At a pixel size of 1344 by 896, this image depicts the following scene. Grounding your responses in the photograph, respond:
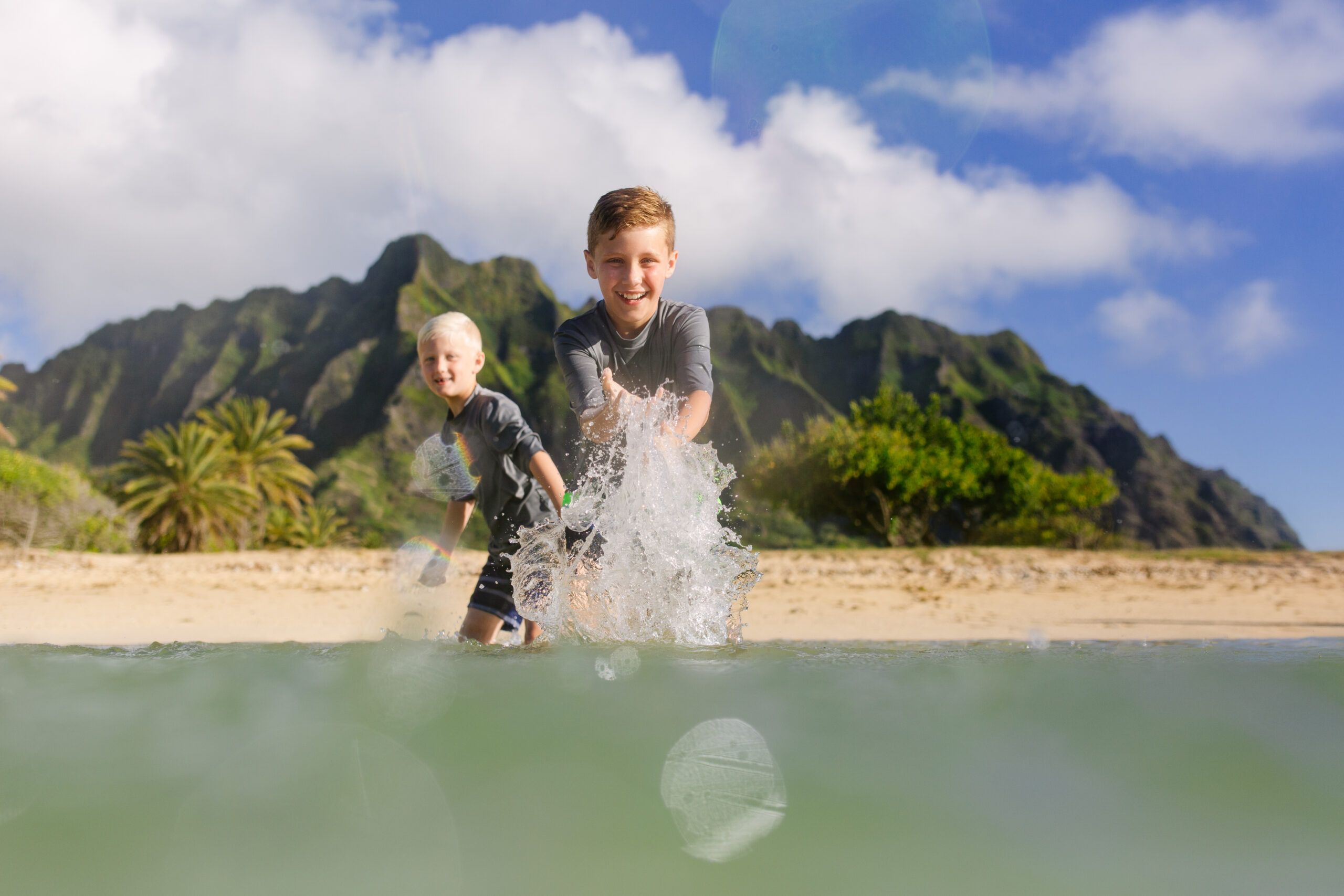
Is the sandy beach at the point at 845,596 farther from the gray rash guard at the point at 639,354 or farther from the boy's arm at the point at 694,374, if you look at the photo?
the boy's arm at the point at 694,374

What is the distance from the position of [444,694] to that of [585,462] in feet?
3.98

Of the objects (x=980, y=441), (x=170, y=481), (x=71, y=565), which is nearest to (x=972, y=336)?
(x=980, y=441)

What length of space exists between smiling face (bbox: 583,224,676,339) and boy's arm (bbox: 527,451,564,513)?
602 millimetres

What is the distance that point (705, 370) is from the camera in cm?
305

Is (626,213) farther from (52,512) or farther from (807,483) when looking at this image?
(52,512)

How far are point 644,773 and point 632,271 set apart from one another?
176cm

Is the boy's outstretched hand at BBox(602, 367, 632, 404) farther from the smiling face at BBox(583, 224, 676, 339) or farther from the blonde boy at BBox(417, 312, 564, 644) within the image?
the blonde boy at BBox(417, 312, 564, 644)

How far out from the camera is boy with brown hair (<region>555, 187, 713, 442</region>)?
9.61ft

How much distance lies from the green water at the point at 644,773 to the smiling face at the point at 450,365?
143 centimetres

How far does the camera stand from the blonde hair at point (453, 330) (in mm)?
3496

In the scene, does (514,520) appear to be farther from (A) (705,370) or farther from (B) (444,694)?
(B) (444,694)

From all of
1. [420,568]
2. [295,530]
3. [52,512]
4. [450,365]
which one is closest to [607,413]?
[450,365]

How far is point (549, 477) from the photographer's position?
330 cm

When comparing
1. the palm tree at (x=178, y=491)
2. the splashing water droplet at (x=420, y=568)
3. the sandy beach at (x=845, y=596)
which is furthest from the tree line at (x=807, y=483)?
the splashing water droplet at (x=420, y=568)
